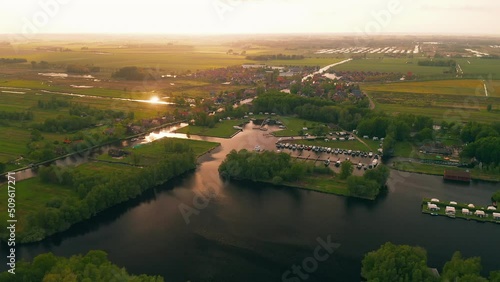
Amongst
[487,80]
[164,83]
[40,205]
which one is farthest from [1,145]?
[487,80]

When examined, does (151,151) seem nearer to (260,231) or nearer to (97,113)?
(97,113)

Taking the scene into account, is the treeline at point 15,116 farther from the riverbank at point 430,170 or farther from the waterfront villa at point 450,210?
the waterfront villa at point 450,210

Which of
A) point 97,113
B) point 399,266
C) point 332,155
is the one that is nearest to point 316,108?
point 332,155

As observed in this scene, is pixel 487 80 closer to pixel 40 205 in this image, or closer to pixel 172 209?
pixel 172 209

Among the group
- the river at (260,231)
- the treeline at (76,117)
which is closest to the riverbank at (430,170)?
the river at (260,231)

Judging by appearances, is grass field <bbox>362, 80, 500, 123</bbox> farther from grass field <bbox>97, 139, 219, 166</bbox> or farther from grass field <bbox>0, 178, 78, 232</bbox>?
grass field <bbox>0, 178, 78, 232</bbox>
